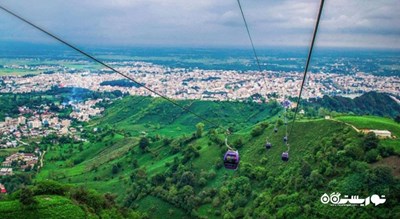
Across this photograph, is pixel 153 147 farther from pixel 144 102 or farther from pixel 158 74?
pixel 158 74

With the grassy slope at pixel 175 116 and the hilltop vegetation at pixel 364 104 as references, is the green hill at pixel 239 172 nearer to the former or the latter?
the grassy slope at pixel 175 116

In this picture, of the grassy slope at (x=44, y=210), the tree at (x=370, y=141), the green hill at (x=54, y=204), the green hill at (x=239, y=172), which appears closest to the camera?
the grassy slope at (x=44, y=210)

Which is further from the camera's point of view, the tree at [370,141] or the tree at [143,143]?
the tree at [143,143]

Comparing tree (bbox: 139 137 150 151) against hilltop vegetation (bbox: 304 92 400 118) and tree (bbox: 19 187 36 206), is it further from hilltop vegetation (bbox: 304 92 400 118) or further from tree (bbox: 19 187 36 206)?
tree (bbox: 19 187 36 206)

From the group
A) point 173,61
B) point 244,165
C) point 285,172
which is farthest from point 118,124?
point 173,61

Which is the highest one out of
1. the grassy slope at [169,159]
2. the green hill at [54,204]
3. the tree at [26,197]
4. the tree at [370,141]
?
the tree at [370,141]
